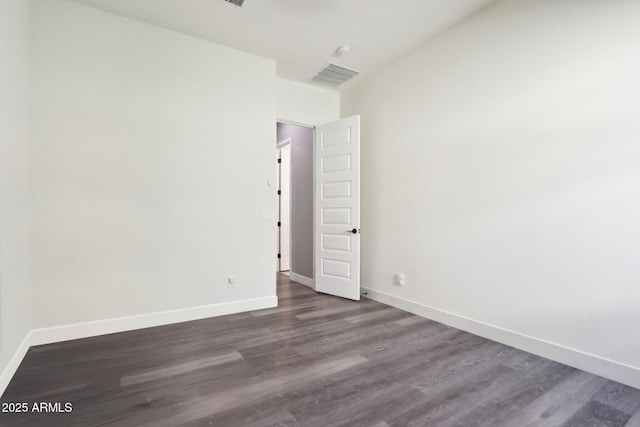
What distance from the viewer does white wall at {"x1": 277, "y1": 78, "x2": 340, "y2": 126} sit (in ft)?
14.1

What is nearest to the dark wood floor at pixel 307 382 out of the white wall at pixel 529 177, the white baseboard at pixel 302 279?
the white wall at pixel 529 177

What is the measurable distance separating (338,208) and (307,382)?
2546 millimetres

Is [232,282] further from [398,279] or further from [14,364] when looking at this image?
[398,279]

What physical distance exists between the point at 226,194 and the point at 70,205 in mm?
1410

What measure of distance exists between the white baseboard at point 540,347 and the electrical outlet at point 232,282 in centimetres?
205

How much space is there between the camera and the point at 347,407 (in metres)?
1.81

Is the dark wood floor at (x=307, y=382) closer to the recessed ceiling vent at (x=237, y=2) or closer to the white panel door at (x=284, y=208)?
the recessed ceiling vent at (x=237, y=2)

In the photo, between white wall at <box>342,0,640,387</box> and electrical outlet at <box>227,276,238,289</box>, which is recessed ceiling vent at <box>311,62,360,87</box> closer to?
white wall at <box>342,0,640,387</box>

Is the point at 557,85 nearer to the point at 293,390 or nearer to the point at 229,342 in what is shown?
the point at 293,390

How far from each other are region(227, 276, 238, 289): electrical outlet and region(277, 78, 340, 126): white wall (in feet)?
7.38

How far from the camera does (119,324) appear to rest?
9.68 ft

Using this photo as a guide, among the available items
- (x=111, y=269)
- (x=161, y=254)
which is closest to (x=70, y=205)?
(x=111, y=269)

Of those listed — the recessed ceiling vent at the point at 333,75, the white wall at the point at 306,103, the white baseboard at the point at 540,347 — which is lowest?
the white baseboard at the point at 540,347

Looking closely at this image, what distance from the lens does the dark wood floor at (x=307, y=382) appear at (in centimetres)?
173
